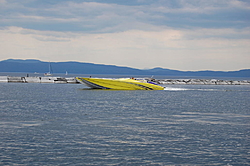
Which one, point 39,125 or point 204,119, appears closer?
point 39,125

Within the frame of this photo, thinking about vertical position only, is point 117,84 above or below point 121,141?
above

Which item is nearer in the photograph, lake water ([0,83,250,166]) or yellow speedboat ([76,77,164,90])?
lake water ([0,83,250,166])

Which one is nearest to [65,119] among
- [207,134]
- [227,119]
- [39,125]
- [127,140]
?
[39,125]

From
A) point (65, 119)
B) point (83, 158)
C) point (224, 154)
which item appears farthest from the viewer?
point (65, 119)

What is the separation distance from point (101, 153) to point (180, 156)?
2.72 m

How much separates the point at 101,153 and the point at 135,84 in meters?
45.4

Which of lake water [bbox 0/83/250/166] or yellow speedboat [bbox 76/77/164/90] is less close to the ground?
yellow speedboat [bbox 76/77/164/90]

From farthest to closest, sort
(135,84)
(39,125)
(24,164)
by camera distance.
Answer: (135,84) < (39,125) < (24,164)

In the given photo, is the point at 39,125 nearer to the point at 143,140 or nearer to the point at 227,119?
the point at 143,140

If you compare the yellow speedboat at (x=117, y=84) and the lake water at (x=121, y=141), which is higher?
the yellow speedboat at (x=117, y=84)

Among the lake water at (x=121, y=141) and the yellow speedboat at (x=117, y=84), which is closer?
the lake water at (x=121, y=141)

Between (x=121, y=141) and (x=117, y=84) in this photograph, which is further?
(x=117, y=84)

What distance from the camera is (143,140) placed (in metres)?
14.3

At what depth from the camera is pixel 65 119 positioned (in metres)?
20.1
